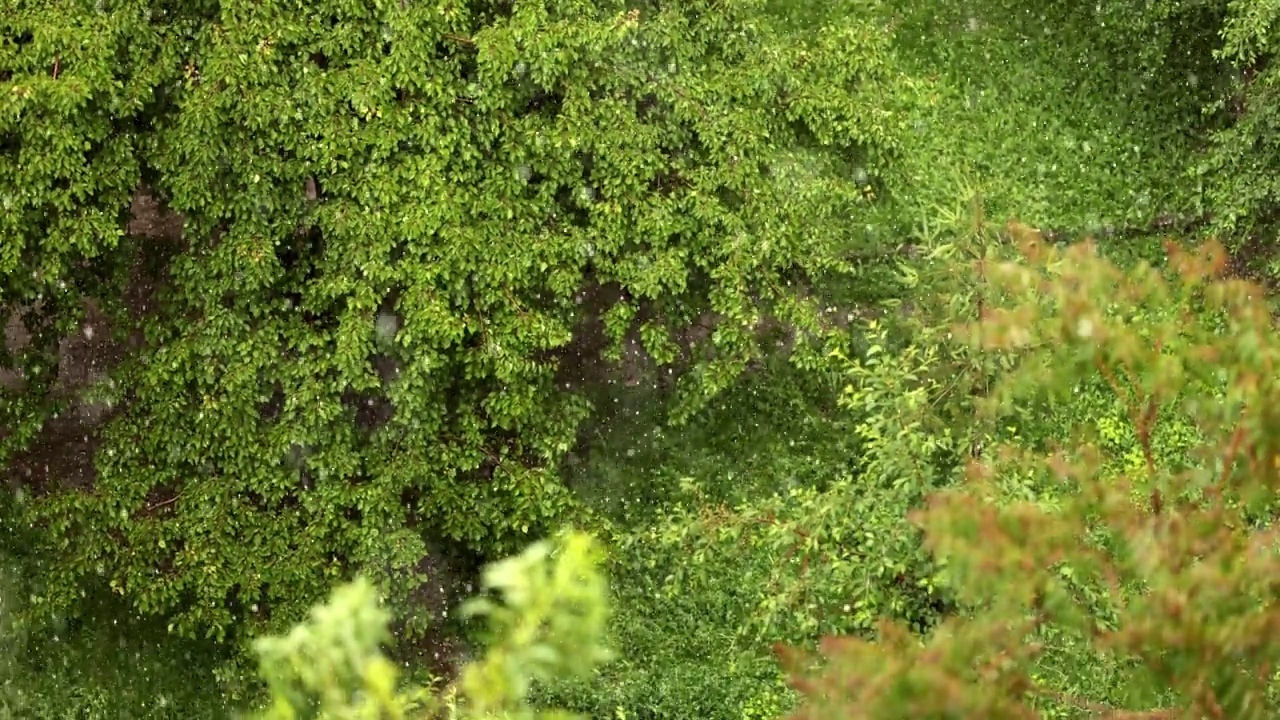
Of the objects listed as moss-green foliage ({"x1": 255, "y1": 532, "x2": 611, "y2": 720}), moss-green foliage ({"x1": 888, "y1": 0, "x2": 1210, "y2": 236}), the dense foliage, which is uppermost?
moss-green foliage ({"x1": 888, "y1": 0, "x2": 1210, "y2": 236})

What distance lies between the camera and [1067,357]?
289 inches

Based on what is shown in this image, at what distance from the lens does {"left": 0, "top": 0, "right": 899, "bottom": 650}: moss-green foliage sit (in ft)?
42.1

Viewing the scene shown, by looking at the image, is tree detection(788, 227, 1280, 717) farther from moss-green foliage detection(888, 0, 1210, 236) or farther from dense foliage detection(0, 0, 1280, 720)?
moss-green foliage detection(888, 0, 1210, 236)

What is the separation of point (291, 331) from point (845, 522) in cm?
642

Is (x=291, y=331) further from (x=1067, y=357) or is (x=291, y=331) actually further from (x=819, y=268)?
(x=1067, y=357)

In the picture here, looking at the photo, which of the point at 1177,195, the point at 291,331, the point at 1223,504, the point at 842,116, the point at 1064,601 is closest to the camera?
the point at 1064,601

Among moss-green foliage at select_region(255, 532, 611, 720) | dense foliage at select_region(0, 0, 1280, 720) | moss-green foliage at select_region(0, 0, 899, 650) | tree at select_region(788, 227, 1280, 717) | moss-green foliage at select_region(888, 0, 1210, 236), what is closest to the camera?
moss-green foliage at select_region(255, 532, 611, 720)

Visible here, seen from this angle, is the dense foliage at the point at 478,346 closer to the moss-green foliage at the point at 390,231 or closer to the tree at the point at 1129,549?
the moss-green foliage at the point at 390,231

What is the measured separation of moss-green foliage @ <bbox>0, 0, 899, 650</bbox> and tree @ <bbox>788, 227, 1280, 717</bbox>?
6.54 m

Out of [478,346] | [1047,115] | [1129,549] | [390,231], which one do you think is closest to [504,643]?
[1129,549]

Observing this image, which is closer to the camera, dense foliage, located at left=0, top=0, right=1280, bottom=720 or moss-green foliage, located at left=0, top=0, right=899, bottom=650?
dense foliage, located at left=0, top=0, right=1280, bottom=720

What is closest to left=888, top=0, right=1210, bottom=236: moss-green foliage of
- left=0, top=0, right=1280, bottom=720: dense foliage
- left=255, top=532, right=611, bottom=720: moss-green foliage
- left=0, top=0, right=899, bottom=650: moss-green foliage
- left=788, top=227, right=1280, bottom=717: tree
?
left=0, top=0, right=1280, bottom=720: dense foliage

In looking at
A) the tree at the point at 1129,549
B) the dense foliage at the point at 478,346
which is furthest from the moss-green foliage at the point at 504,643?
the dense foliage at the point at 478,346

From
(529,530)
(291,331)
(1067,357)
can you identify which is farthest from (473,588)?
(1067,357)
